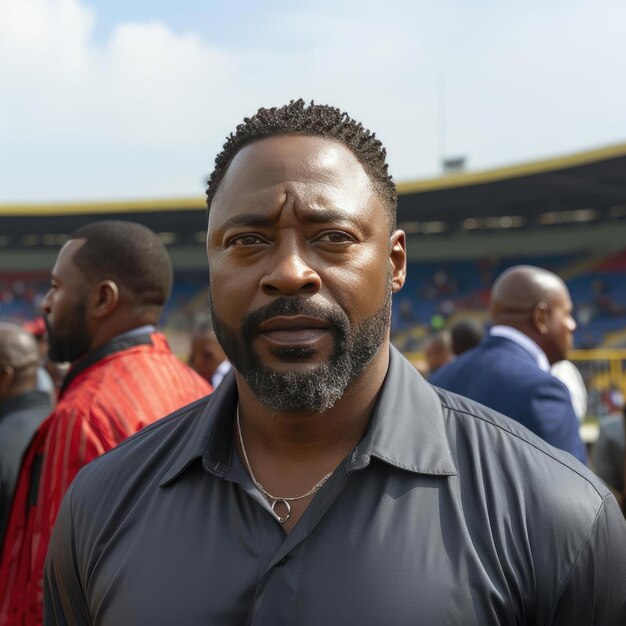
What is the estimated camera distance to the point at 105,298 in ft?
10.0

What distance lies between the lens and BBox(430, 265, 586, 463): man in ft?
11.6

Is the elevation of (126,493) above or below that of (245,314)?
below

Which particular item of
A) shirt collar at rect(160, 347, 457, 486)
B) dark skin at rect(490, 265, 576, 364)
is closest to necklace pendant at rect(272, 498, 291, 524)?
shirt collar at rect(160, 347, 457, 486)

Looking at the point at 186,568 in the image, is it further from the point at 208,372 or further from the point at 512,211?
the point at 512,211

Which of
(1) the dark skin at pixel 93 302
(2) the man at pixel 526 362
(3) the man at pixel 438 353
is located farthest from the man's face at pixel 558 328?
(3) the man at pixel 438 353

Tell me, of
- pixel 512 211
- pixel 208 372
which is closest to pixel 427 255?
pixel 512 211

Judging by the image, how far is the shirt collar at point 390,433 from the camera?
5.04 feet

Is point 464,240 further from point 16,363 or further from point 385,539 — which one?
point 385,539

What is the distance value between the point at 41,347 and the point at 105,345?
465 centimetres

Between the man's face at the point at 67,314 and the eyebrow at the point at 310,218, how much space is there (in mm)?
1545

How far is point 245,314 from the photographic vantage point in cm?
161

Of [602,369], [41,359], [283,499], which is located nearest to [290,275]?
[283,499]

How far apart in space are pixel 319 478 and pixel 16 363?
2.89 metres

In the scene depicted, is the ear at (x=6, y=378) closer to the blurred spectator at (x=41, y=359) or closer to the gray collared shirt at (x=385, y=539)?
the blurred spectator at (x=41, y=359)
